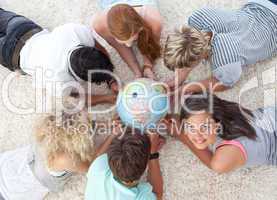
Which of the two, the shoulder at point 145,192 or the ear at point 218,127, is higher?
the ear at point 218,127

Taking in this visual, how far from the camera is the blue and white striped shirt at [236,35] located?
1.15 m

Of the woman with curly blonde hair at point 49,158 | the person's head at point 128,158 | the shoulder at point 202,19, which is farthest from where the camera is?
the shoulder at point 202,19

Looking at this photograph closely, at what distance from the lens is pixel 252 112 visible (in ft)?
3.79

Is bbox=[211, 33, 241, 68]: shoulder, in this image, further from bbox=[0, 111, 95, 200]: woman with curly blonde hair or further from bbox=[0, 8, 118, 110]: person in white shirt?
bbox=[0, 111, 95, 200]: woman with curly blonde hair

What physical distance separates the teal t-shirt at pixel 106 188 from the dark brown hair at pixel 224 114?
0.22m

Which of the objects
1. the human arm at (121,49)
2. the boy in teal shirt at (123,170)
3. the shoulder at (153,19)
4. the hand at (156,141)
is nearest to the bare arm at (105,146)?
the boy in teal shirt at (123,170)

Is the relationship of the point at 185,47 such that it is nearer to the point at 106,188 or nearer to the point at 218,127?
the point at 218,127

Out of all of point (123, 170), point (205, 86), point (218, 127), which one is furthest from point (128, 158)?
point (205, 86)

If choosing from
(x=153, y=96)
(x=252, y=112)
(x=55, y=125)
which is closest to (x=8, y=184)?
(x=55, y=125)

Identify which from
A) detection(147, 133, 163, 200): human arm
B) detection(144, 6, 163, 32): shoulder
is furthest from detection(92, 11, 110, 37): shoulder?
detection(147, 133, 163, 200): human arm

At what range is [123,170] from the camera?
0.97 metres

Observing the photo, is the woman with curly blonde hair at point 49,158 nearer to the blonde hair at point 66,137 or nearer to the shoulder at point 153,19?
the blonde hair at point 66,137

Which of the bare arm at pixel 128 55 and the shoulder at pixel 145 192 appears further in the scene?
the bare arm at pixel 128 55

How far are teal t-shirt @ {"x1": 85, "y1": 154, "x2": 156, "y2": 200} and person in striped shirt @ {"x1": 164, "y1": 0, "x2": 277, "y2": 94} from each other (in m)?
0.30
